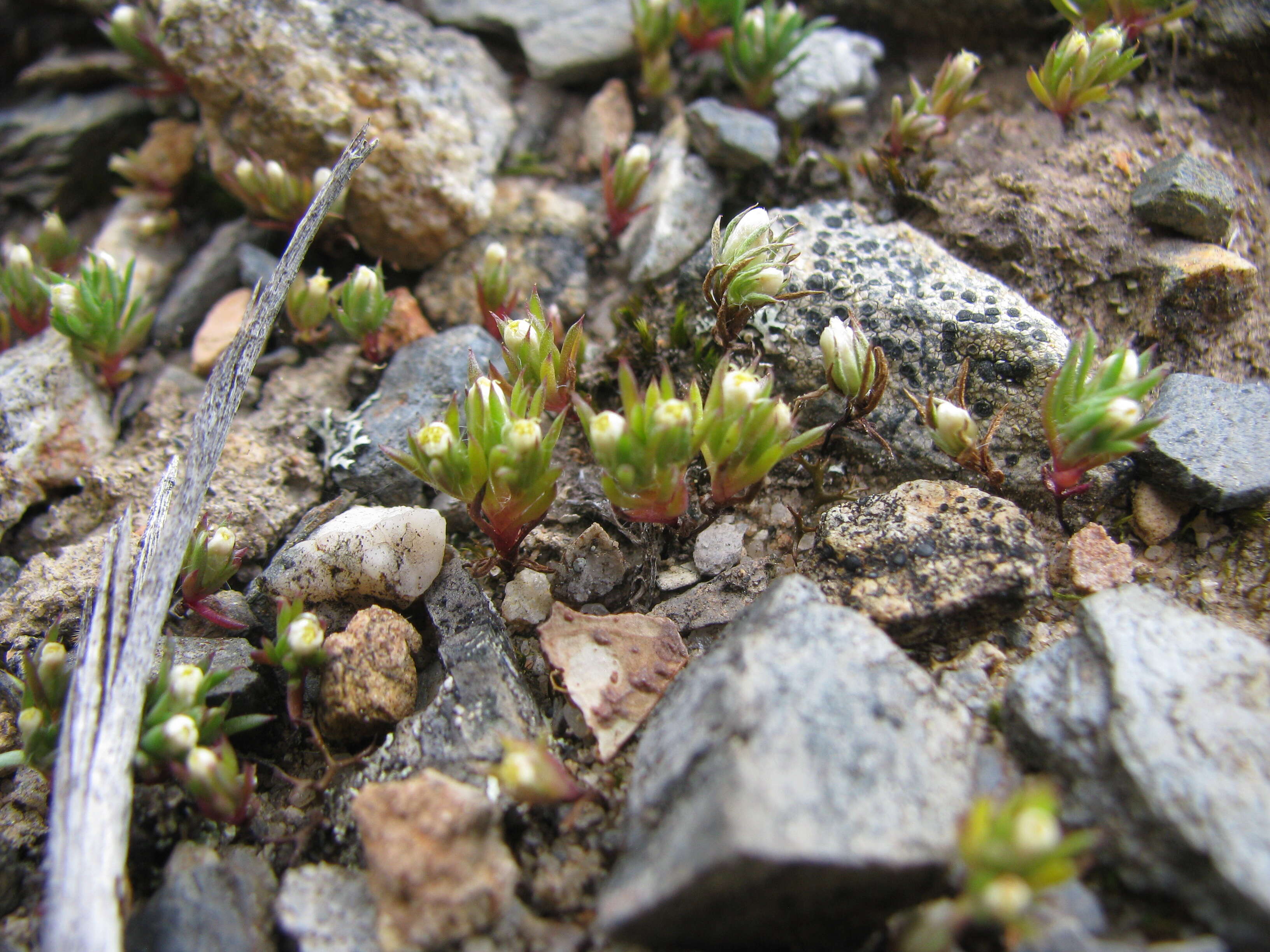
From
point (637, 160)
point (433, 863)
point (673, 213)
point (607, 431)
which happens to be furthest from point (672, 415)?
point (637, 160)

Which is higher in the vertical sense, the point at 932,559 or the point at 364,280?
the point at 364,280

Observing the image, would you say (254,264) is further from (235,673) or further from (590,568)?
(590,568)

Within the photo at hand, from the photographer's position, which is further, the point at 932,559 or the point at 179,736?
the point at 932,559

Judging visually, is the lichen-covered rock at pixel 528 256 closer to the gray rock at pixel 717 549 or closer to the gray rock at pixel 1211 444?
the gray rock at pixel 717 549

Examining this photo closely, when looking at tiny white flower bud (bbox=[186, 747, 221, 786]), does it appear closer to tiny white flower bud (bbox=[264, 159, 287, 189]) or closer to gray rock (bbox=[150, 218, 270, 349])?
gray rock (bbox=[150, 218, 270, 349])

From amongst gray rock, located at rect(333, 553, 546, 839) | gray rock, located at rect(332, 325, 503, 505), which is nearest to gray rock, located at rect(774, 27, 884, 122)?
gray rock, located at rect(332, 325, 503, 505)

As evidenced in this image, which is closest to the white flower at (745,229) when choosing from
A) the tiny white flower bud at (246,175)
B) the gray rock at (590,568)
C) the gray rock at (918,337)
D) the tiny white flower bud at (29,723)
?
the gray rock at (918,337)

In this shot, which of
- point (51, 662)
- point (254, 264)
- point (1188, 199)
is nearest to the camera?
point (51, 662)

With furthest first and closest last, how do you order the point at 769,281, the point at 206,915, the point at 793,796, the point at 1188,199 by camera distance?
the point at 1188,199 → the point at 769,281 → the point at 206,915 → the point at 793,796
